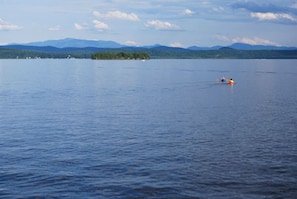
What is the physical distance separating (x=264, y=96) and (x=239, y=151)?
150ft

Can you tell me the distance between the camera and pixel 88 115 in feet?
173

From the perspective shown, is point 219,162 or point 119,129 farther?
point 119,129

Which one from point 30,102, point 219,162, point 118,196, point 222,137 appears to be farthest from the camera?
point 30,102

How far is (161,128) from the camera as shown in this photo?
1724 inches

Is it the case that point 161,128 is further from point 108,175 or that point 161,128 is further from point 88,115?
point 108,175

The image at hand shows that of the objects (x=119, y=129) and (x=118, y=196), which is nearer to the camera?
(x=118, y=196)

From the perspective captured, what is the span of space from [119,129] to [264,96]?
4197 centimetres

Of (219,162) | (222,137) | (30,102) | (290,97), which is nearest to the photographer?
(219,162)

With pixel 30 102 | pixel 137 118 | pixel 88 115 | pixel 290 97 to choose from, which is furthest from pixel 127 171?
pixel 290 97

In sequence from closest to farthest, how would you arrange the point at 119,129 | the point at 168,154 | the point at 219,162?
the point at 219,162 < the point at 168,154 < the point at 119,129

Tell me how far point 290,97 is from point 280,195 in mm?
53435

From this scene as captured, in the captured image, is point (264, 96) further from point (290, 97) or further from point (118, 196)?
point (118, 196)

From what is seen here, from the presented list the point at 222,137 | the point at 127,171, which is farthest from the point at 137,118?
the point at 127,171

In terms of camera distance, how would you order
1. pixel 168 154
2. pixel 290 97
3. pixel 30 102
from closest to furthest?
pixel 168 154, pixel 30 102, pixel 290 97
